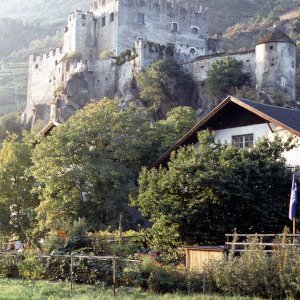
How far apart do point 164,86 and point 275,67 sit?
1162 cm

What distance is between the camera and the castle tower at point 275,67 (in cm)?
6656

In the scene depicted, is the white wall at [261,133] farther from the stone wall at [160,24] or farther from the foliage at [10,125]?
the foliage at [10,125]

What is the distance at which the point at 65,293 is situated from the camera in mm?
21953

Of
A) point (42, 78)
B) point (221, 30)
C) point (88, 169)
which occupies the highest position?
point (221, 30)

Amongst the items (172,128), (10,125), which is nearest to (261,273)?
(172,128)

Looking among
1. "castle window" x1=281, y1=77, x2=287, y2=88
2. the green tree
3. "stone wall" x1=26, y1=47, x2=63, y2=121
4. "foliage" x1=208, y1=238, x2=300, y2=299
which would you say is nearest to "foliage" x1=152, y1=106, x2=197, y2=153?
the green tree

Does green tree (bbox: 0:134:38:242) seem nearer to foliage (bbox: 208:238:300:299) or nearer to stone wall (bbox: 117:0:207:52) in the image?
foliage (bbox: 208:238:300:299)

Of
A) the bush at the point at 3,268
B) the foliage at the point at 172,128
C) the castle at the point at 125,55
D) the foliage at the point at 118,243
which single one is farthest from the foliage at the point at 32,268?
the castle at the point at 125,55

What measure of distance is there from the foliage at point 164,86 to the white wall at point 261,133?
3840cm

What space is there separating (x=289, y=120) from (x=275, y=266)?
34.1 feet

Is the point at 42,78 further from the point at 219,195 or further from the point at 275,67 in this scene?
the point at 219,195

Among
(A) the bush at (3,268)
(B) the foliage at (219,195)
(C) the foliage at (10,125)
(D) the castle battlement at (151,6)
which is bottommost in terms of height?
(A) the bush at (3,268)

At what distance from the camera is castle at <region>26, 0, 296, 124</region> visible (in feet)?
221

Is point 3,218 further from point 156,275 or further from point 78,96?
point 78,96
